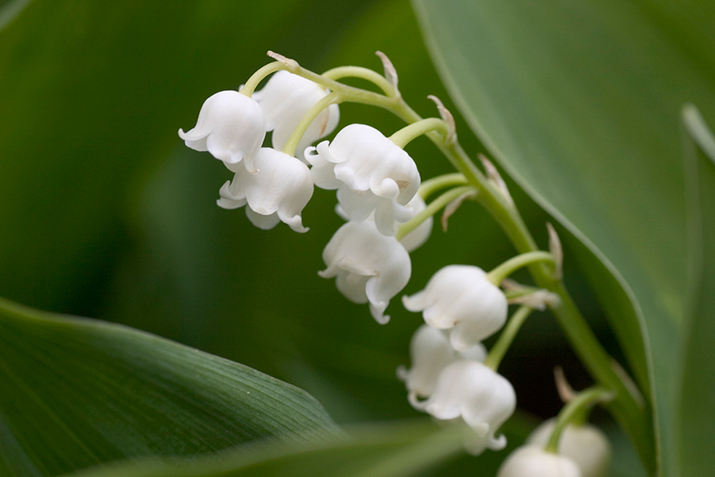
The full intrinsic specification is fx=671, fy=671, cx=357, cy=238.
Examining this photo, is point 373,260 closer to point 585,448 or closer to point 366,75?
point 366,75

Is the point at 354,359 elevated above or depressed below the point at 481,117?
below

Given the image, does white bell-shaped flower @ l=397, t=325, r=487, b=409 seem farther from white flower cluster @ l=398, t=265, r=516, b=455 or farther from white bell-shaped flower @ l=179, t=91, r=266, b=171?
white bell-shaped flower @ l=179, t=91, r=266, b=171

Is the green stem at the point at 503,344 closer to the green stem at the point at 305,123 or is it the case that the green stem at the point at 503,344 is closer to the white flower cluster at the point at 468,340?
the white flower cluster at the point at 468,340

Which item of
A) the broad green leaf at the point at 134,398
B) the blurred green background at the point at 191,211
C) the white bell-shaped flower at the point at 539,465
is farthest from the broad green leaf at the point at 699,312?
the blurred green background at the point at 191,211

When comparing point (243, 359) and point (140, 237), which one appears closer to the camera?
point (243, 359)

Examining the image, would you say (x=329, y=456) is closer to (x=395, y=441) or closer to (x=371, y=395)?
(x=395, y=441)

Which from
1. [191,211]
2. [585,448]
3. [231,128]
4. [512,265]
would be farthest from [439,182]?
[191,211]

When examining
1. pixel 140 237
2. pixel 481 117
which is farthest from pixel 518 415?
pixel 140 237
